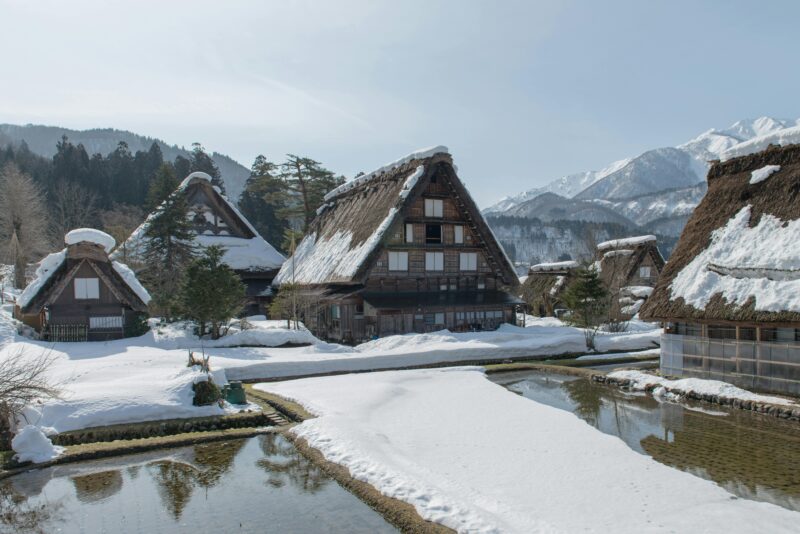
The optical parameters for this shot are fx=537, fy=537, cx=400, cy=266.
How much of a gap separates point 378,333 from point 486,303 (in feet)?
22.3

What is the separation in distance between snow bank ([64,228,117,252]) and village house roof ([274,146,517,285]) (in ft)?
31.0

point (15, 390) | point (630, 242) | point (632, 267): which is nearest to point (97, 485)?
point (15, 390)

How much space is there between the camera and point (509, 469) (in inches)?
405

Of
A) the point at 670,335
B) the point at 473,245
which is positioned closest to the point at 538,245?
the point at 473,245

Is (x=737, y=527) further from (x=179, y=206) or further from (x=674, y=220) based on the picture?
(x=674, y=220)

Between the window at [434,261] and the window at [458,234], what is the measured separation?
1.32 metres

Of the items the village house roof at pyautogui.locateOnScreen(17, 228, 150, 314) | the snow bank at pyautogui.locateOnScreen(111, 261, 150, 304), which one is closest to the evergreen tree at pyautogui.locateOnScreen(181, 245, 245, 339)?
the snow bank at pyautogui.locateOnScreen(111, 261, 150, 304)

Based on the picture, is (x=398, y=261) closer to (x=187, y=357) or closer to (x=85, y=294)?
(x=187, y=357)

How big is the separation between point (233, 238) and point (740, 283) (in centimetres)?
3601

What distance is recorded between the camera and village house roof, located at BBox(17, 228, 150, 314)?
84.1ft

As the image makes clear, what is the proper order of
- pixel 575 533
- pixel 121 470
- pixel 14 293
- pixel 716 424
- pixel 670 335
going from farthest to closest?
pixel 14 293
pixel 670 335
pixel 716 424
pixel 121 470
pixel 575 533

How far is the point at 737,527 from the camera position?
7789 mm

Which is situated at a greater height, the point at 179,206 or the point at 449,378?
the point at 179,206

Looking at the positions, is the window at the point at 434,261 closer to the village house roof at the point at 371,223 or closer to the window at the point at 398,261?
the window at the point at 398,261
